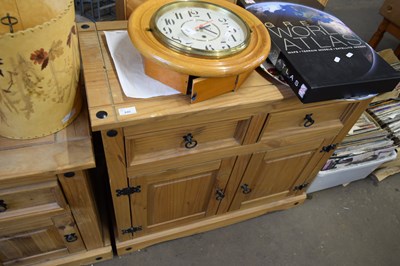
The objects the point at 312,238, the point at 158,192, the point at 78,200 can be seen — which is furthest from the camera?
the point at 312,238

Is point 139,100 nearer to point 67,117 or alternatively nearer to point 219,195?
point 67,117

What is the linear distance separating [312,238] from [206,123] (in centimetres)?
90

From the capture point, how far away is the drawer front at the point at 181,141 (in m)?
0.76

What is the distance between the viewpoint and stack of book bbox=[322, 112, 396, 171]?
4.29 ft

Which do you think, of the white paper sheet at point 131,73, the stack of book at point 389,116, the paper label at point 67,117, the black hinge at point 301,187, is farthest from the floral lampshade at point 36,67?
the stack of book at point 389,116

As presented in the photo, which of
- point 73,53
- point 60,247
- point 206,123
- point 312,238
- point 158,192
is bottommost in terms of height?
Answer: point 312,238

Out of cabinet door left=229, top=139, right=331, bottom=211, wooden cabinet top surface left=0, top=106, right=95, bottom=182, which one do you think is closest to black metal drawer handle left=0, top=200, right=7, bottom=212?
wooden cabinet top surface left=0, top=106, right=95, bottom=182

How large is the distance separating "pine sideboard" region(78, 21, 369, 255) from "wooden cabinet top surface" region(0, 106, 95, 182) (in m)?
0.07

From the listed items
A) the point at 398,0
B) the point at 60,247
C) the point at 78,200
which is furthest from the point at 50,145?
the point at 398,0

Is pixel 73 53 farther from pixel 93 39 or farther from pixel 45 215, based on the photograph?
pixel 45 215

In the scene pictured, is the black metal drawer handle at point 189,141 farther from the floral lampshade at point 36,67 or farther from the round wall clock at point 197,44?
the floral lampshade at point 36,67

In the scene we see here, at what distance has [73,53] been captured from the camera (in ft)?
2.31

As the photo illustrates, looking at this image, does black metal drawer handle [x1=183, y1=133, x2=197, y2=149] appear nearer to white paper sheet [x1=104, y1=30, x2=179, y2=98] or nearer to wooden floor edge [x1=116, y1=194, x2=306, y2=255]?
white paper sheet [x1=104, y1=30, x2=179, y2=98]

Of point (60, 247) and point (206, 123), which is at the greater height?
point (206, 123)
